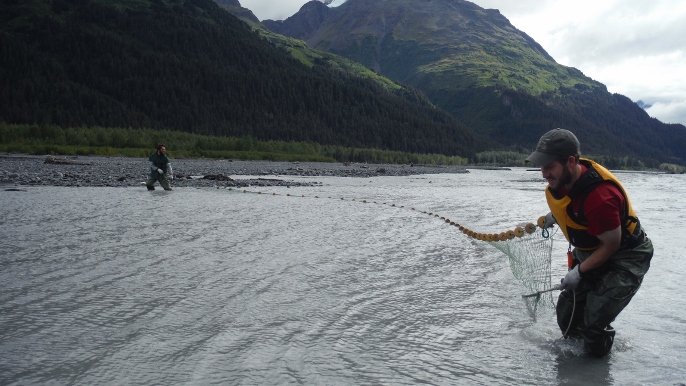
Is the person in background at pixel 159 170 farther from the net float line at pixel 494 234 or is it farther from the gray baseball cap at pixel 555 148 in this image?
the gray baseball cap at pixel 555 148

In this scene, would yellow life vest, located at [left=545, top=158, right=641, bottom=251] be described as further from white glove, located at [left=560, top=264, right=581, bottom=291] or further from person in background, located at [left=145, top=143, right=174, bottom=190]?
person in background, located at [left=145, top=143, right=174, bottom=190]

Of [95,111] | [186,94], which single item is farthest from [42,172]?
[186,94]

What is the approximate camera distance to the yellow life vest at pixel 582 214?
516cm

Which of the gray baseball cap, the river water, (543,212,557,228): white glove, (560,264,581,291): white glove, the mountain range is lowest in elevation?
the river water

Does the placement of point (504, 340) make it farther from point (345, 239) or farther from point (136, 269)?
point (345, 239)

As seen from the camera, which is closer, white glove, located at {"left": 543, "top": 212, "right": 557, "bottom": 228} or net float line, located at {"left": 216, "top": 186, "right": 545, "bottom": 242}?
white glove, located at {"left": 543, "top": 212, "right": 557, "bottom": 228}

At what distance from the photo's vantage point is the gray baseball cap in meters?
5.21

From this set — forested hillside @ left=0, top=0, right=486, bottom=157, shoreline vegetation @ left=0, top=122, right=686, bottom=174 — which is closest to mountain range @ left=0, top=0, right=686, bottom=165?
forested hillside @ left=0, top=0, right=486, bottom=157

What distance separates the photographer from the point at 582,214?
5238 mm

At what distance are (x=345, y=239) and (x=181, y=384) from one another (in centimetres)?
809

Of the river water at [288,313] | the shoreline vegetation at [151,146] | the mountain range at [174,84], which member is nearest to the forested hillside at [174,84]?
the mountain range at [174,84]

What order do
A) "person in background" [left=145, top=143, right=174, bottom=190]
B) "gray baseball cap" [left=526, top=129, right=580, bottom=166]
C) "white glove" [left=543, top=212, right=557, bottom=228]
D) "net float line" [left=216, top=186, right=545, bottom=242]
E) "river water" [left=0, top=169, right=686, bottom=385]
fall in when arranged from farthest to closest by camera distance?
"person in background" [left=145, top=143, right=174, bottom=190] → "net float line" [left=216, top=186, right=545, bottom=242] → "white glove" [left=543, top=212, right=557, bottom=228] → "gray baseball cap" [left=526, top=129, right=580, bottom=166] → "river water" [left=0, top=169, right=686, bottom=385]

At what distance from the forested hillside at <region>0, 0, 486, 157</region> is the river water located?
9172 cm

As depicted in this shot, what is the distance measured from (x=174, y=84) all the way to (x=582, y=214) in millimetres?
126618
